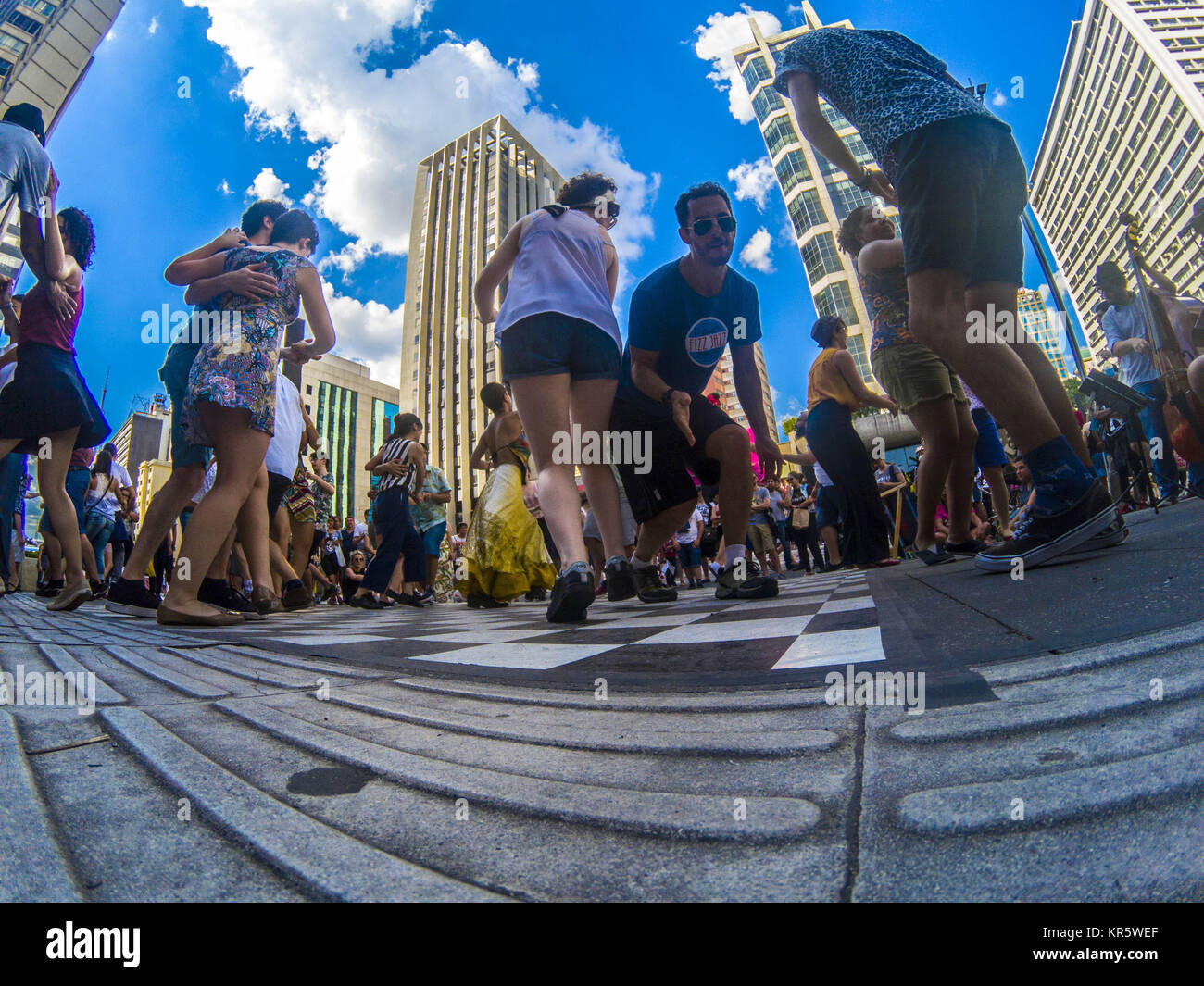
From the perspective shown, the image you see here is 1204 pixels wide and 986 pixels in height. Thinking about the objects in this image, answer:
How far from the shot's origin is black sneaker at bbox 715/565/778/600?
2658mm

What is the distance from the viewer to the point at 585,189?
10.2 feet

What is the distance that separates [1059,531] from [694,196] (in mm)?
2312

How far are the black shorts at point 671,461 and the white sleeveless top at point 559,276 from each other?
493mm

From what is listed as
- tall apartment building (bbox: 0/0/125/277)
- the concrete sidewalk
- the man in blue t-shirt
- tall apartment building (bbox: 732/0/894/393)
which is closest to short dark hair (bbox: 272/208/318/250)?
the man in blue t-shirt

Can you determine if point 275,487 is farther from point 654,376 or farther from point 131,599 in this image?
point 654,376

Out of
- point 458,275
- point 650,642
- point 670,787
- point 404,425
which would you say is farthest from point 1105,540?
point 458,275

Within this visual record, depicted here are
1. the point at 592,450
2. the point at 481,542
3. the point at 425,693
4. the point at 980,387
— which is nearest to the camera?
the point at 425,693

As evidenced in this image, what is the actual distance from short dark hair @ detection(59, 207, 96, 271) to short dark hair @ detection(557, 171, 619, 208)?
11.0 feet

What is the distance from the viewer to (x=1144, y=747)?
471mm

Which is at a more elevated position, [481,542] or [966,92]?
[966,92]
